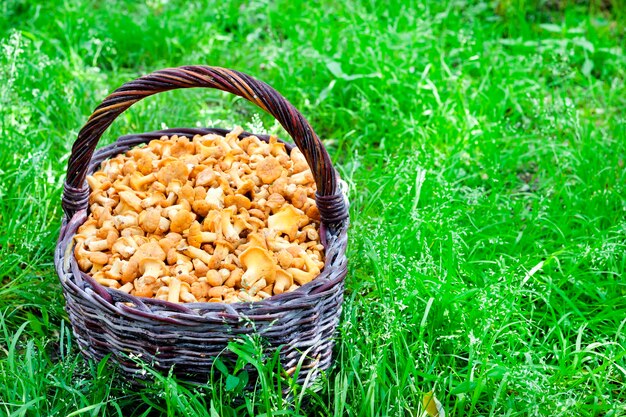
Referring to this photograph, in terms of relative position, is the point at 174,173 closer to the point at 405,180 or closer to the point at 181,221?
the point at 181,221

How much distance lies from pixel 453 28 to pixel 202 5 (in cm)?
139

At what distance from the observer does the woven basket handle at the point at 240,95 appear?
1.92 metres

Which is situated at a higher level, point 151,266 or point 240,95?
point 240,95

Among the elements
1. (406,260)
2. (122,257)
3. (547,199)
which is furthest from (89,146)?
(547,199)

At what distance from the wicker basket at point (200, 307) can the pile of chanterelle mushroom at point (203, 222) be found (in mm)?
65

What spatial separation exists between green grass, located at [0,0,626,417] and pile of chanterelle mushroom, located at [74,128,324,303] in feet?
0.73

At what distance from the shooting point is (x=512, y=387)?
2074 mm

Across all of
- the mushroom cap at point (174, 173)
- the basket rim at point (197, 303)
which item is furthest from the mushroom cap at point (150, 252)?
the mushroom cap at point (174, 173)

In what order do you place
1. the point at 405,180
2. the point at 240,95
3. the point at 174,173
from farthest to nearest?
the point at 405,180
the point at 174,173
the point at 240,95

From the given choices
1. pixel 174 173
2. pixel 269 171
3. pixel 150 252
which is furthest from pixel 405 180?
pixel 150 252

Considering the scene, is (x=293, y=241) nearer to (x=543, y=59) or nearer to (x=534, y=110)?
(x=534, y=110)

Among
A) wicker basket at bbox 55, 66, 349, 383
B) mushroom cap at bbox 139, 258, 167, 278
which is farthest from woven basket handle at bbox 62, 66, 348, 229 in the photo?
mushroom cap at bbox 139, 258, 167, 278

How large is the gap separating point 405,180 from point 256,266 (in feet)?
3.35

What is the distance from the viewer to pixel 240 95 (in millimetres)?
1935
